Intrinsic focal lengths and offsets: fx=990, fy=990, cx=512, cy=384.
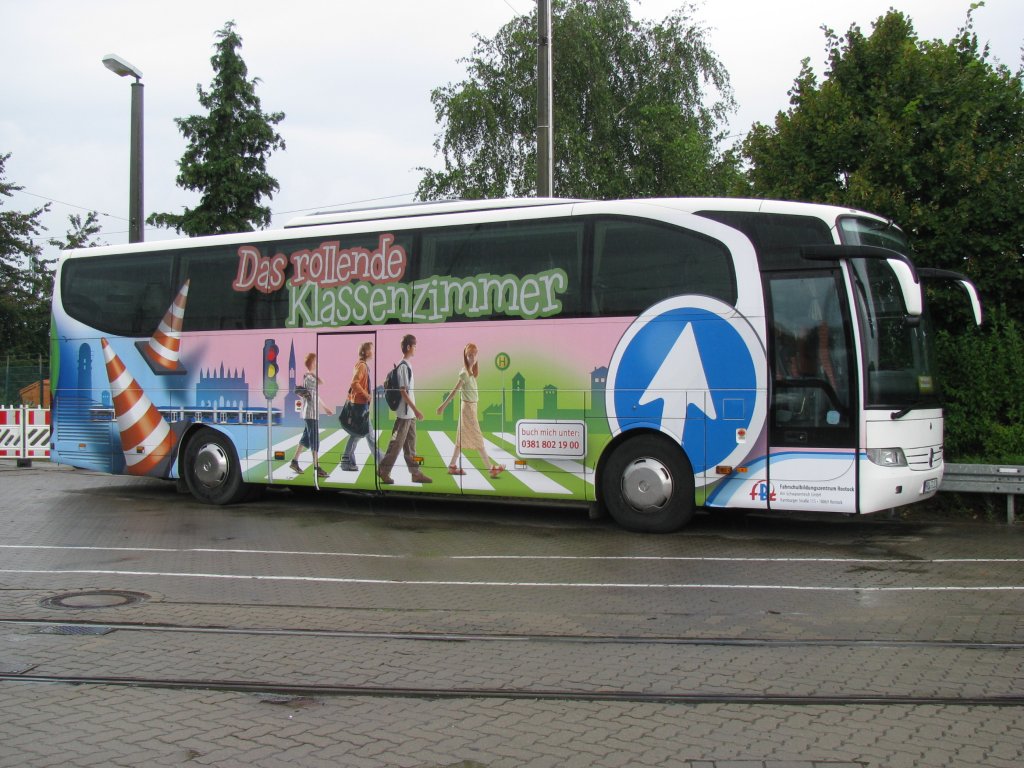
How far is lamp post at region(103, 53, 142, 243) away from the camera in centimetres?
1822

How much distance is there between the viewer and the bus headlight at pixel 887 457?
9875 mm

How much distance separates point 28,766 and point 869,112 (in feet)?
44.6

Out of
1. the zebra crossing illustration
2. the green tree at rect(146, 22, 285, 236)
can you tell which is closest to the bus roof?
the zebra crossing illustration

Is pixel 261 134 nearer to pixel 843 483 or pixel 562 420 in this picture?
pixel 562 420

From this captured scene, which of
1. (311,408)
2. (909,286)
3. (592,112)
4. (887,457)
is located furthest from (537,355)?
(592,112)

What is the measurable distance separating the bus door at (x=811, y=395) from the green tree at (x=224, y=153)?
910 inches

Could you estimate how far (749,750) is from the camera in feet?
14.8

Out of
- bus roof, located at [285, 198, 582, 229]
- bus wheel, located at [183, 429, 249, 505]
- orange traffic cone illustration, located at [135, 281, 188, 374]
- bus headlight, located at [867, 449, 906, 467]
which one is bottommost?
bus wheel, located at [183, 429, 249, 505]

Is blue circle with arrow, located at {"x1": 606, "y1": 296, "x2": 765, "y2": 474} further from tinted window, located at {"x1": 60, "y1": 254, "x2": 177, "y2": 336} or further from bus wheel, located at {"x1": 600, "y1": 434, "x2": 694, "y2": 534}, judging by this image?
tinted window, located at {"x1": 60, "y1": 254, "x2": 177, "y2": 336}

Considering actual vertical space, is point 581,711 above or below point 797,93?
below

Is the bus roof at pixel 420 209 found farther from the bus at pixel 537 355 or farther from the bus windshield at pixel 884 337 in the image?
the bus windshield at pixel 884 337

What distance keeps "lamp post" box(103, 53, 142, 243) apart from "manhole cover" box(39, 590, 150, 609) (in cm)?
1138

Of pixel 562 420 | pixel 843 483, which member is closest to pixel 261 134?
pixel 562 420

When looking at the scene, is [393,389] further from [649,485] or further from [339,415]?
[649,485]
